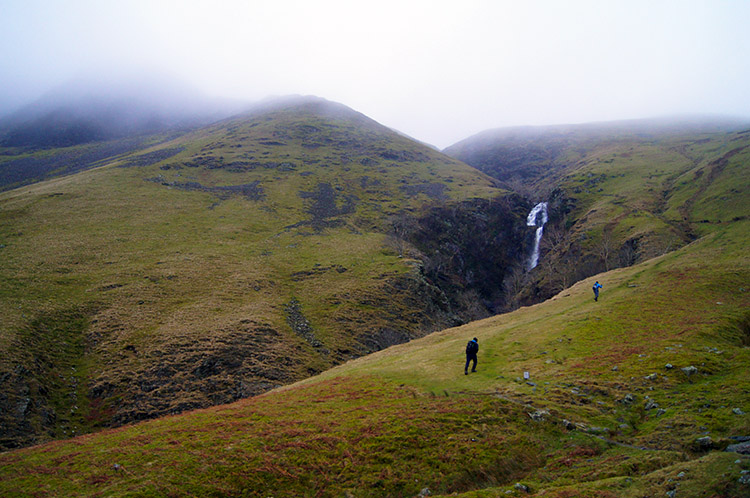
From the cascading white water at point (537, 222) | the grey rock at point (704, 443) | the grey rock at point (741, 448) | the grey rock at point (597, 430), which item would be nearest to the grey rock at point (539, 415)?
the grey rock at point (597, 430)

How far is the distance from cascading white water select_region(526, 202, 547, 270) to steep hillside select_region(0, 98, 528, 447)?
21.5ft

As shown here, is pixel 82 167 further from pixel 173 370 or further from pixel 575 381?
pixel 575 381

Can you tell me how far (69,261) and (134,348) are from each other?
94.1 feet

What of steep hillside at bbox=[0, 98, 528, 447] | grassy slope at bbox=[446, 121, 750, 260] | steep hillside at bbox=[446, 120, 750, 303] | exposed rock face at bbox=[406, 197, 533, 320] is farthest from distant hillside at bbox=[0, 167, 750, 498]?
exposed rock face at bbox=[406, 197, 533, 320]

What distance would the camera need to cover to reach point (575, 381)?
69.7ft

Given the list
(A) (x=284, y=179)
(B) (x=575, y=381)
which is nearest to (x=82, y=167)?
(A) (x=284, y=179)

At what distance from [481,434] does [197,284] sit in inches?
2195

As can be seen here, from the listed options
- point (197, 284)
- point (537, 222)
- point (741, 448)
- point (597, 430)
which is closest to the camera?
point (741, 448)

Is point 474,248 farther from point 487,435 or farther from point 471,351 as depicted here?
point 487,435

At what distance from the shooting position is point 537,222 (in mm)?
142250

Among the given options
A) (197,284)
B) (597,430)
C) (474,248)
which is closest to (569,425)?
(597,430)

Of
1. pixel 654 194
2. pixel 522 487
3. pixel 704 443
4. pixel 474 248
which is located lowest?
pixel 474 248

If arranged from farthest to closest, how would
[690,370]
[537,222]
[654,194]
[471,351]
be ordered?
[537,222] → [654,194] → [471,351] → [690,370]

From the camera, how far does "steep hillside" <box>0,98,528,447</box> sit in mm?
36625
